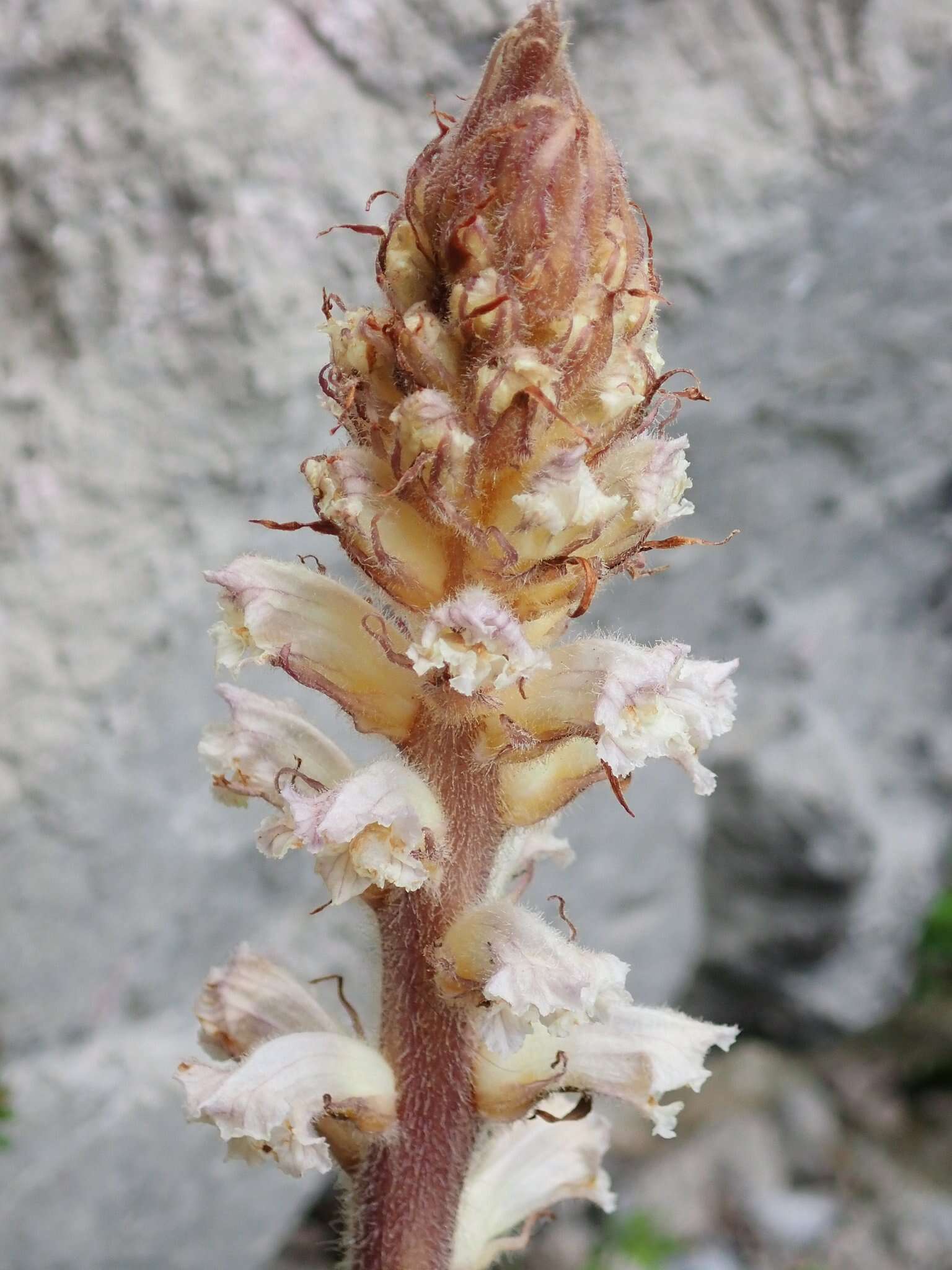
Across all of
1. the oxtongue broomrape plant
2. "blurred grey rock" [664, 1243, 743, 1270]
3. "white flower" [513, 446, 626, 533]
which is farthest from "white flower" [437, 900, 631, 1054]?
"blurred grey rock" [664, 1243, 743, 1270]

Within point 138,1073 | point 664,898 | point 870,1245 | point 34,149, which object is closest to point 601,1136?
point 138,1073

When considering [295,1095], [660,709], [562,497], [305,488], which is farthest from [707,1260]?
[562,497]

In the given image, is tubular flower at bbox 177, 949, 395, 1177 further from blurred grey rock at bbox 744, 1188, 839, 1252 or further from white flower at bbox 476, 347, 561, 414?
blurred grey rock at bbox 744, 1188, 839, 1252

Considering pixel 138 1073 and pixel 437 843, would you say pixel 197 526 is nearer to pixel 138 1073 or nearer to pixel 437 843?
pixel 138 1073

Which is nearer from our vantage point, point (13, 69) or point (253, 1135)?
point (253, 1135)

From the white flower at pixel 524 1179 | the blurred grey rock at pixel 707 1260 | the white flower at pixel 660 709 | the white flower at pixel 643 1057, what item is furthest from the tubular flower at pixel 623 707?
the blurred grey rock at pixel 707 1260

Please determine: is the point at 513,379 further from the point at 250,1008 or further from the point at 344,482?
→ the point at 250,1008
